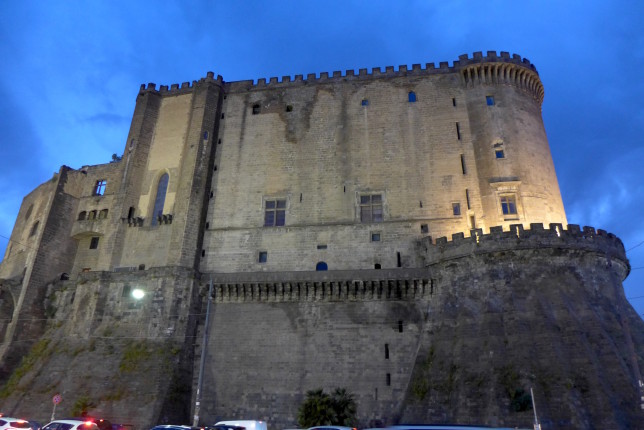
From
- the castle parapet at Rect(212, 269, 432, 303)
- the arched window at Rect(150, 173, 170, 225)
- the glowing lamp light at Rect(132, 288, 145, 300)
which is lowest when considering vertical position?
the glowing lamp light at Rect(132, 288, 145, 300)

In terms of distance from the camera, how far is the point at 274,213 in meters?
32.6

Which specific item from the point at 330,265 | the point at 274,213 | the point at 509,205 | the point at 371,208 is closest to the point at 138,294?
the point at 274,213

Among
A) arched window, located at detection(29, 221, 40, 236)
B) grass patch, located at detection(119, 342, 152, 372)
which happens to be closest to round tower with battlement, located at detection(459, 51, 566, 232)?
grass patch, located at detection(119, 342, 152, 372)

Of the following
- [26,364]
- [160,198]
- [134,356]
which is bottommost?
[26,364]

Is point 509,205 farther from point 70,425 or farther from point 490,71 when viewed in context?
point 70,425

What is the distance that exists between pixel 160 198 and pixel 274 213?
8.70 meters

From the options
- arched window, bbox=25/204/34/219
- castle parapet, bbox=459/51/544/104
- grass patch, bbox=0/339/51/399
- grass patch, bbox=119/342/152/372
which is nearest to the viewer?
grass patch, bbox=119/342/152/372

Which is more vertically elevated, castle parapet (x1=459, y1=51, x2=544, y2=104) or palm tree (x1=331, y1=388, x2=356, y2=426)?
castle parapet (x1=459, y1=51, x2=544, y2=104)

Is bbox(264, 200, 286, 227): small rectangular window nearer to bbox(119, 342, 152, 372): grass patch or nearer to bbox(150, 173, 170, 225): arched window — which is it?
bbox(150, 173, 170, 225): arched window

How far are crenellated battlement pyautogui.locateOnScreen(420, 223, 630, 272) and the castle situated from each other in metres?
0.11

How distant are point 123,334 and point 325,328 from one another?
11873 mm

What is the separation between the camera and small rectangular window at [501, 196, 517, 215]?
2969 centimetres

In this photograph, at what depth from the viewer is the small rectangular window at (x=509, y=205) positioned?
2969 cm

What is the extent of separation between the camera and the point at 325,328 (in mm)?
27156
